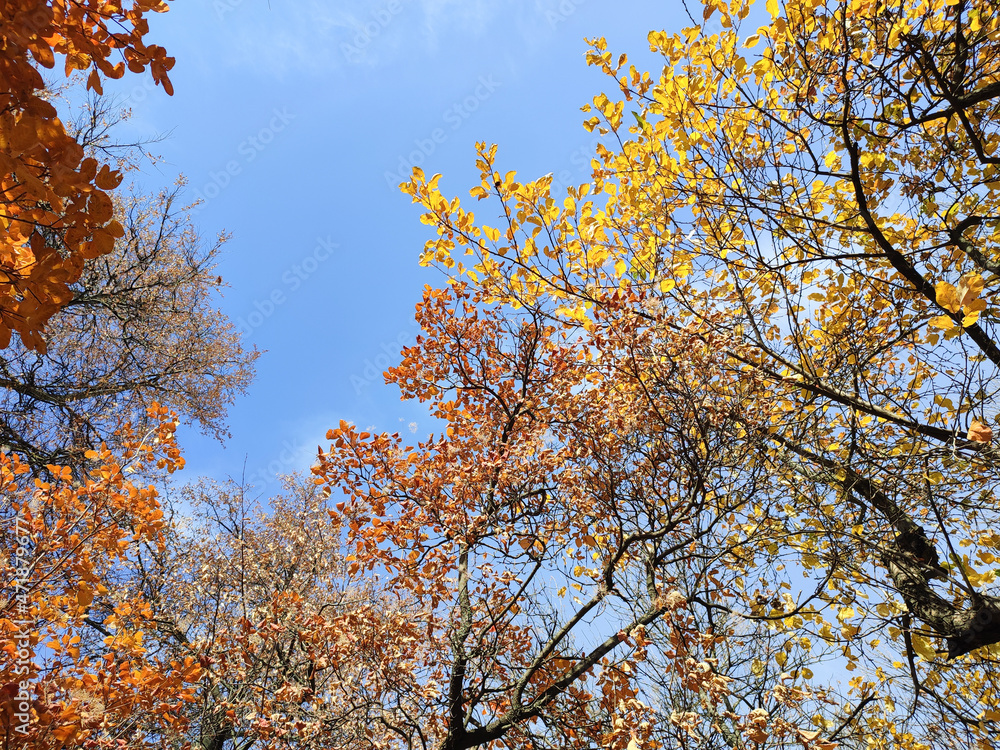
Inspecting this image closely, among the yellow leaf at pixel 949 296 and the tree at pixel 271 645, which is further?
the tree at pixel 271 645

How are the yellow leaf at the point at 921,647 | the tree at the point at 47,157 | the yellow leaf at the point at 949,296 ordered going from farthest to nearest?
1. the yellow leaf at the point at 921,647
2. the yellow leaf at the point at 949,296
3. the tree at the point at 47,157

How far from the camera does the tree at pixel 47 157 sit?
156 cm

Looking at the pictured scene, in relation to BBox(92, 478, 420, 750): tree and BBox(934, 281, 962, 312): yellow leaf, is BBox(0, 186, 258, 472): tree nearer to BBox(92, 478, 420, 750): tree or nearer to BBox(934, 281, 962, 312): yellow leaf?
BBox(92, 478, 420, 750): tree

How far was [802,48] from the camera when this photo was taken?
3.23 meters

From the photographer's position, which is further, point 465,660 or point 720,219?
point 465,660

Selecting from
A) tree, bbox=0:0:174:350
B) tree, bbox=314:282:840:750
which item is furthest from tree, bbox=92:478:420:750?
tree, bbox=0:0:174:350

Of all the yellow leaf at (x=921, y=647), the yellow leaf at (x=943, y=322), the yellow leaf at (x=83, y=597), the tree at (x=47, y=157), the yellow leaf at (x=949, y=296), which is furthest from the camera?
the yellow leaf at (x=921, y=647)

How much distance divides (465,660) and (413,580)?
2.91 ft

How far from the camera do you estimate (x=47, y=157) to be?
1.67 metres

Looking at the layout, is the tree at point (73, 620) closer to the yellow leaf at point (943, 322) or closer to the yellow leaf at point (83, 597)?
the yellow leaf at point (83, 597)

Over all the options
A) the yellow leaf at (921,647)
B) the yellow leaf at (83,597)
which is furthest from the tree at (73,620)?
the yellow leaf at (921,647)

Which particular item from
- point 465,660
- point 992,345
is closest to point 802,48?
point 992,345

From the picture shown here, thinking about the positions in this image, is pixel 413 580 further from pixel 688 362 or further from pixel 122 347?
pixel 122 347

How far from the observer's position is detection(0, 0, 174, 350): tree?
1558mm
